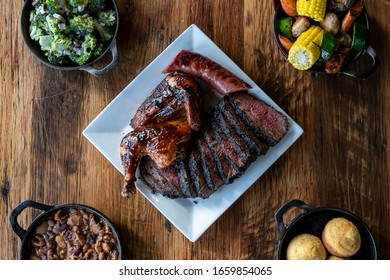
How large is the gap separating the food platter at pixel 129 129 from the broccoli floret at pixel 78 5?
0.44 m

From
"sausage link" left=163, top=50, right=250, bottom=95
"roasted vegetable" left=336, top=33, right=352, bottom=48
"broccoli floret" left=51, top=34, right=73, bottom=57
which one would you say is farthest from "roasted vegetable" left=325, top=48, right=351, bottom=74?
"broccoli floret" left=51, top=34, right=73, bottom=57

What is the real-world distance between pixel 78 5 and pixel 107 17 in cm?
16

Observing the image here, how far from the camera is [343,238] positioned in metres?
2.49

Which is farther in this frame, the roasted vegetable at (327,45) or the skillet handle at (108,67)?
the skillet handle at (108,67)

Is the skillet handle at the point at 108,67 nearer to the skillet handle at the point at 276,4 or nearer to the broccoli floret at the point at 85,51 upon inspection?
the broccoli floret at the point at 85,51

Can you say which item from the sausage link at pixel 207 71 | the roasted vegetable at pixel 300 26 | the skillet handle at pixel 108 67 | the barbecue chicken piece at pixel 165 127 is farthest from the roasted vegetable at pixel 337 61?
the skillet handle at pixel 108 67

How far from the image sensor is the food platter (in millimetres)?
2670

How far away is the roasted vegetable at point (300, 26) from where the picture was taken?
259 centimetres

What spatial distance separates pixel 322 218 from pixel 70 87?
1536 millimetres

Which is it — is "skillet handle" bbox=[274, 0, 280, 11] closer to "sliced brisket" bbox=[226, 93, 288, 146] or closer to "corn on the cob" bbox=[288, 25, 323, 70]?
"corn on the cob" bbox=[288, 25, 323, 70]

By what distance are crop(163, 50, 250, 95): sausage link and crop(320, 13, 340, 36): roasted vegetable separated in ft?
1.62

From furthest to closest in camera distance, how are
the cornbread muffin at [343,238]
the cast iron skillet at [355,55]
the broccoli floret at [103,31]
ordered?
the broccoli floret at [103,31] < the cast iron skillet at [355,55] < the cornbread muffin at [343,238]
